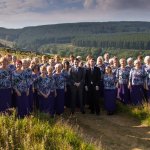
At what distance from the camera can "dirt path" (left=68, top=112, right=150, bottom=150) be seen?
10195mm

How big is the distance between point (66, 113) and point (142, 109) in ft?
9.59

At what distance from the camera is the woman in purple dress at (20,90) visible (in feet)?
36.9

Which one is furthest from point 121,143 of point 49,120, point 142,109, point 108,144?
point 142,109

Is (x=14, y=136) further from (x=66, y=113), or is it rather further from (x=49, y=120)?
(x=66, y=113)

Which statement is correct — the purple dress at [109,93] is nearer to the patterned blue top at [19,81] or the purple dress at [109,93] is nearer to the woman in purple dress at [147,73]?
the woman in purple dress at [147,73]

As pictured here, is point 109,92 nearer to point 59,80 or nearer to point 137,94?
point 137,94

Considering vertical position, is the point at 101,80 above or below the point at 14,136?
above

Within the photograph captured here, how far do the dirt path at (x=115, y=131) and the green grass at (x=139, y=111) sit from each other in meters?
0.21

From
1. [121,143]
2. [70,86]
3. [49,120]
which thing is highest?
[70,86]

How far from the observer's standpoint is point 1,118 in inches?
365

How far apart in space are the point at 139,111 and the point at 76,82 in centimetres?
272

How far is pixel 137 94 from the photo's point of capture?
14.2 m

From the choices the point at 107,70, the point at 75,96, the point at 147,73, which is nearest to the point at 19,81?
the point at 75,96

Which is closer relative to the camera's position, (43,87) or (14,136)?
(14,136)
